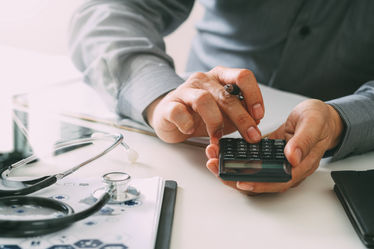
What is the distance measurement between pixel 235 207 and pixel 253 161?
0.06 metres

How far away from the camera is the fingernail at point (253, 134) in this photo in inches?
19.9

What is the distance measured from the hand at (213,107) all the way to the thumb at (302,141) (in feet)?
0.16

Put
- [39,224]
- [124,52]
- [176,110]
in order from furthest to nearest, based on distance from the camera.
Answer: [124,52], [176,110], [39,224]

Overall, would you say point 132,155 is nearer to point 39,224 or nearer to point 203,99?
point 203,99

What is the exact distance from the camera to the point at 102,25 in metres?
Result: 0.86

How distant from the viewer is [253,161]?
0.47 m

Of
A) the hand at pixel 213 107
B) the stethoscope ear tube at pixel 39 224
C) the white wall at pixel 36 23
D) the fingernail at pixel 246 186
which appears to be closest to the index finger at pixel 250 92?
the hand at pixel 213 107

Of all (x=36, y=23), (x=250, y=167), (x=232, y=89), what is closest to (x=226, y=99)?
(x=232, y=89)

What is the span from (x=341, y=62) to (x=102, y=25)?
0.56 meters

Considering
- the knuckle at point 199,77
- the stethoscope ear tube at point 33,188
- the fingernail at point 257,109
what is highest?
the knuckle at point 199,77

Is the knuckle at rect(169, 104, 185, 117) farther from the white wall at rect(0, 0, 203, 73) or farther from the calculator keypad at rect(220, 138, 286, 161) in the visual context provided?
the white wall at rect(0, 0, 203, 73)

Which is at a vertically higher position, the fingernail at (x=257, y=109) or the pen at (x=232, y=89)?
the pen at (x=232, y=89)

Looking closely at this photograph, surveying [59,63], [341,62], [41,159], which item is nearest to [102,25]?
[59,63]

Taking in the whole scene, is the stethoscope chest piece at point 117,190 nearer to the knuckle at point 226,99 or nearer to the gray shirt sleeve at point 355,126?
the knuckle at point 226,99
